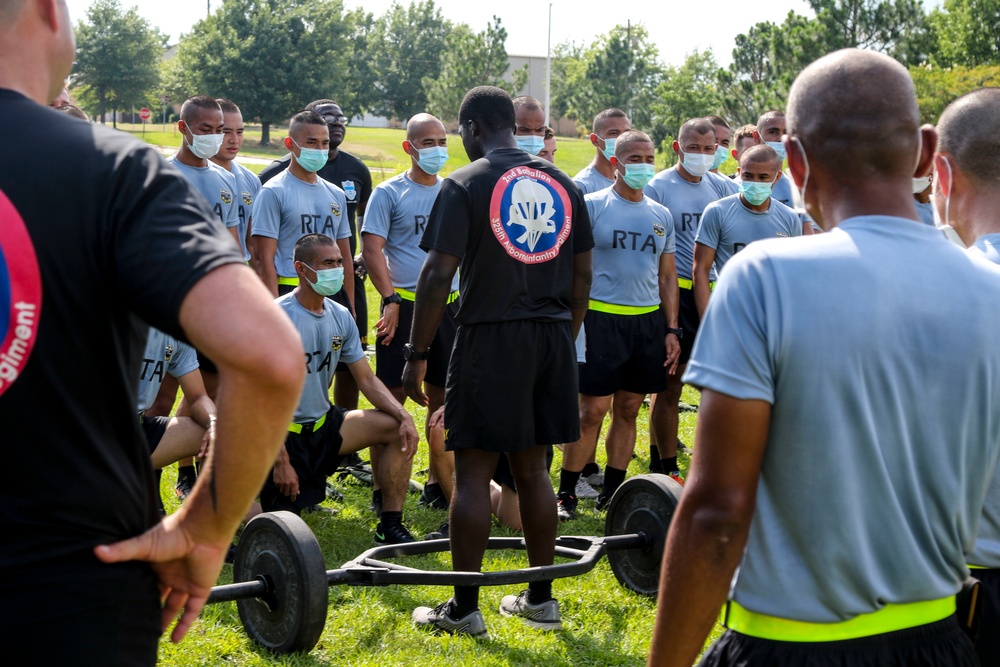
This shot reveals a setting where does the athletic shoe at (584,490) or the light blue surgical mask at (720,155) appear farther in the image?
the light blue surgical mask at (720,155)

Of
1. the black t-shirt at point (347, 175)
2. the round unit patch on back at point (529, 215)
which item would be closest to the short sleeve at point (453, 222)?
the round unit patch on back at point (529, 215)

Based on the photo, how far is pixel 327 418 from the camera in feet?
21.5

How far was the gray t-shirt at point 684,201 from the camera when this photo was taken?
8508 mm

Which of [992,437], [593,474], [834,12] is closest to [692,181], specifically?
[593,474]

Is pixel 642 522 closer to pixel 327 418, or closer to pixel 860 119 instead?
pixel 327 418

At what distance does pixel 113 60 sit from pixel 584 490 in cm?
7196

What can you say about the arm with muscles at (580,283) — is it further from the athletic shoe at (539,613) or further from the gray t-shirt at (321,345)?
the gray t-shirt at (321,345)

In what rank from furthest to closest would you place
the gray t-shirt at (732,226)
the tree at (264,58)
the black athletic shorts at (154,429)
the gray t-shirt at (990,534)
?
the tree at (264,58) < the gray t-shirt at (732,226) < the black athletic shorts at (154,429) < the gray t-shirt at (990,534)

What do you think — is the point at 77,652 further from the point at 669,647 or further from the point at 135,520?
the point at 669,647

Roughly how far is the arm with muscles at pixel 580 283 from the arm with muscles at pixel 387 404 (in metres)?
1.22

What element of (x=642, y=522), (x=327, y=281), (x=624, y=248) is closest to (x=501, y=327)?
(x=642, y=522)

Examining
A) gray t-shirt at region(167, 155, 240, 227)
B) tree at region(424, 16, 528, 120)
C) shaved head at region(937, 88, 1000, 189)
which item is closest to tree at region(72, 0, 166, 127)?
tree at region(424, 16, 528, 120)

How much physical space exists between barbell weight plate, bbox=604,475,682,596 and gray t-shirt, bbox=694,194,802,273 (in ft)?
9.31

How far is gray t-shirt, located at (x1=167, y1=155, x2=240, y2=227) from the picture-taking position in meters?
8.03
